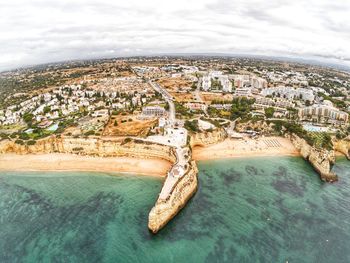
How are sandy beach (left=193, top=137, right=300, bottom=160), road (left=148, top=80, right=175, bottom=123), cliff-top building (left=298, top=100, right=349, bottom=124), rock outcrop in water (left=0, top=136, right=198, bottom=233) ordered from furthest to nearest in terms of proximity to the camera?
1. road (left=148, top=80, right=175, bottom=123)
2. cliff-top building (left=298, top=100, right=349, bottom=124)
3. sandy beach (left=193, top=137, right=300, bottom=160)
4. rock outcrop in water (left=0, top=136, right=198, bottom=233)

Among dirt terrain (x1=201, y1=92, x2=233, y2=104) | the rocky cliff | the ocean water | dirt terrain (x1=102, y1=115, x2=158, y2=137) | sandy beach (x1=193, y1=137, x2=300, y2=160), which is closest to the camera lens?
the ocean water

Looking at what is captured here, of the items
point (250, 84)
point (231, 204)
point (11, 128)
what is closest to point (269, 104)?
point (250, 84)

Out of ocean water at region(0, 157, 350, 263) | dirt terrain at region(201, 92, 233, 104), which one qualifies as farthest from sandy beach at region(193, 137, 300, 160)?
dirt terrain at region(201, 92, 233, 104)

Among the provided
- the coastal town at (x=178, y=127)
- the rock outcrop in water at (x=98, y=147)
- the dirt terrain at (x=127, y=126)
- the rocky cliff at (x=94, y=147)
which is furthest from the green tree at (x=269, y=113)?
the rocky cliff at (x=94, y=147)

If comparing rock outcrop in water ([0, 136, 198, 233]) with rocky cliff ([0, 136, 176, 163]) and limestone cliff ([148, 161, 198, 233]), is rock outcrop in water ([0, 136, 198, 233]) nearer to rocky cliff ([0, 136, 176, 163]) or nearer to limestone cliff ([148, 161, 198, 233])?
rocky cliff ([0, 136, 176, 163])

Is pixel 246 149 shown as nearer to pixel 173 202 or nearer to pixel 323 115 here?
pixel 173 202
